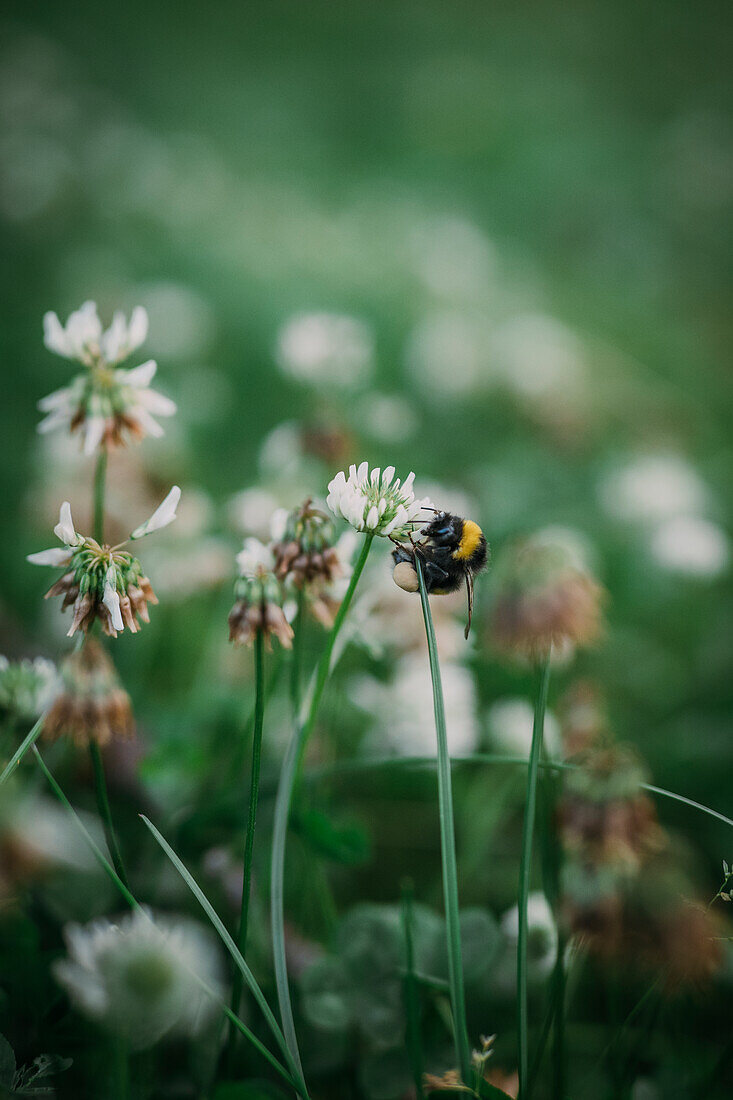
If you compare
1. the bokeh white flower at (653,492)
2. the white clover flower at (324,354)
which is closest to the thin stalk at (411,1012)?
the white clover flower at (324,354)

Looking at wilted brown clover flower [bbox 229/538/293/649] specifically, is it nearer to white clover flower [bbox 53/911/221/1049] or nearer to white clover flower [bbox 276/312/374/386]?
white clover flower [bbox 53/911/221/1049]

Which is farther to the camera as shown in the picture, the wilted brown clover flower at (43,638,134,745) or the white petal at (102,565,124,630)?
the wilted brown clover flower at (43,638,134,745)

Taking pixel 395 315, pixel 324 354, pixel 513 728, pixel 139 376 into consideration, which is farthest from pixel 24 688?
pixel 395 315

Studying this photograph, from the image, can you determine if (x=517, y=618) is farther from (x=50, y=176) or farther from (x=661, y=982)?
(x=50, y=176)

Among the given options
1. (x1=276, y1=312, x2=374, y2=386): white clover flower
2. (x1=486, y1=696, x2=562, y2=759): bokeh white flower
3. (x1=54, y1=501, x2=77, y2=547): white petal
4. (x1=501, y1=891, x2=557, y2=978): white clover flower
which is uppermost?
(x1=276, y1=312, x2=374, y2=386): white clover flower

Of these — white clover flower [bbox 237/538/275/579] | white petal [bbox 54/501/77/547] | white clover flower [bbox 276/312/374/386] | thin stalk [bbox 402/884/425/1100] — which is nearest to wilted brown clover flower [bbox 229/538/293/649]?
white clover flower [bbox 237/538/275/579]

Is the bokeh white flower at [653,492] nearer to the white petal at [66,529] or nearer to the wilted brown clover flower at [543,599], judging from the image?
the wilted brown clover flower at [543,599]
